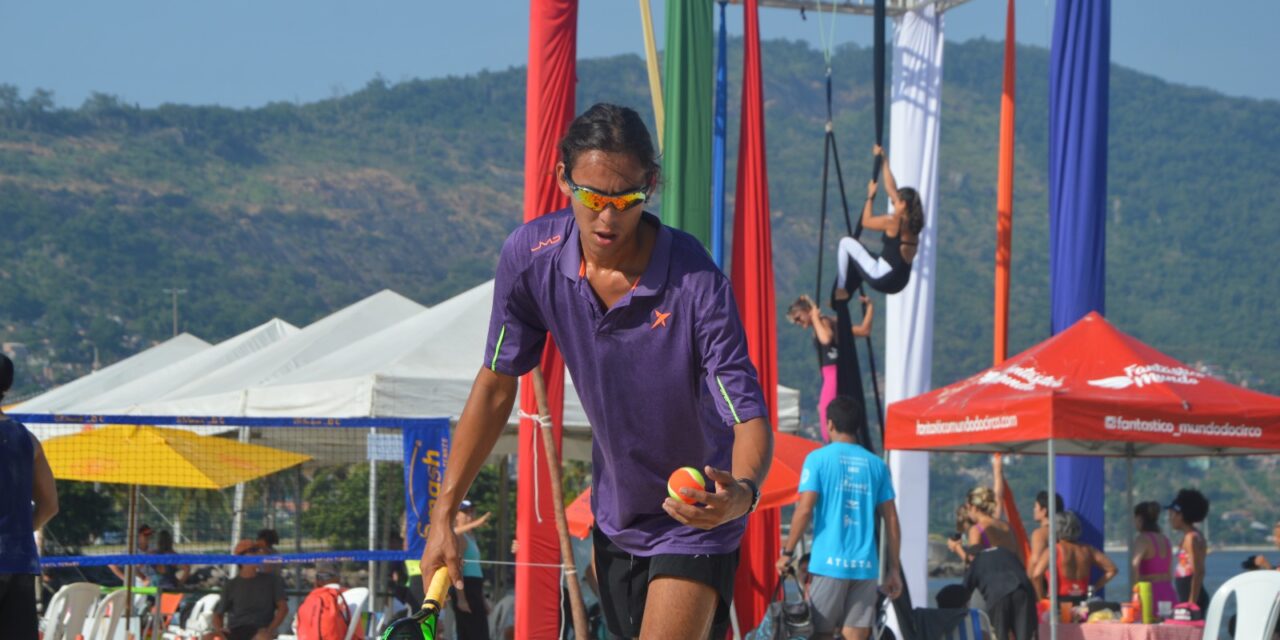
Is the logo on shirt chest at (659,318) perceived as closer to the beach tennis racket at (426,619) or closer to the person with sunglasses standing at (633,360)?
the person with sunglasses standing at (633,360)

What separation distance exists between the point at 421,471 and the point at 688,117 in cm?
323

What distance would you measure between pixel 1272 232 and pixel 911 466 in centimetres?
14014

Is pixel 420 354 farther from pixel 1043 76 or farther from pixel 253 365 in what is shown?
pixel 1043 76

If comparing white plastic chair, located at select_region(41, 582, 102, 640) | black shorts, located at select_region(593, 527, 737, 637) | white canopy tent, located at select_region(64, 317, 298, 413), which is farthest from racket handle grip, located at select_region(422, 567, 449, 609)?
white canopy tent, located at select_region(64, 317, 298, 413)

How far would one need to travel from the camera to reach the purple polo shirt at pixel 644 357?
162 inches

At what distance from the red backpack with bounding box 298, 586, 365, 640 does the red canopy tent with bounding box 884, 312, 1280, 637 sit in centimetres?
389

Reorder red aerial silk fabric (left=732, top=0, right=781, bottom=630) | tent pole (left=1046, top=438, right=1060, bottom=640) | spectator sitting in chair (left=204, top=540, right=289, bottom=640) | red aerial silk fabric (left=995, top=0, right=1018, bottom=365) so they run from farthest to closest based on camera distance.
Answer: red aerial silk fabric (left=995, top=0, right=1018, bottom=365)
red aerial silk fabric (left=732, top=0, right=781, bottom=630)
spectator sitting in chair (left=204, top=540, right=289, bottom=640)
tent pole (left=1046, top=438, right=1060, bottom=640)

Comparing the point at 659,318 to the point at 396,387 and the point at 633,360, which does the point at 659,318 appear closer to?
the point at 633,360

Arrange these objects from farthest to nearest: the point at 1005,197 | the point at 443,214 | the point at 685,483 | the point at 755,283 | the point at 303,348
→ 1. the point at 443,214
2. the point at 303,348
3. the point at 1005,197
4. the point at 755,283
5. the point at 685,483

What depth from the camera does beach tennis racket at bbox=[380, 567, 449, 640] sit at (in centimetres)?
370

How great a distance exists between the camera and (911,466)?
51.2ft


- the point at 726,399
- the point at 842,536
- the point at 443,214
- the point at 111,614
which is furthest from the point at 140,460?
the point at 443,214

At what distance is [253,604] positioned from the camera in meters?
12.3

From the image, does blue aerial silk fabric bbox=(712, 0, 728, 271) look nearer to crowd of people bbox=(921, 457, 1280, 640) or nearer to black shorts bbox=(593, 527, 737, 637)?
crowd of people bbox=(921, 457, 1280, 640)
